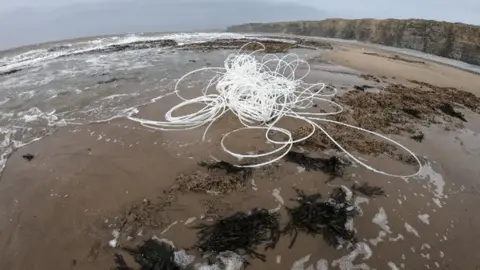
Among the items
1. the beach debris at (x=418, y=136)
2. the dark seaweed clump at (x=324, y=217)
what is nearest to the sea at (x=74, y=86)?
the dark seaweed clump at (x=324, y=217)

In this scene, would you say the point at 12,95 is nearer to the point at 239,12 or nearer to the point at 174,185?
the point at 174,185

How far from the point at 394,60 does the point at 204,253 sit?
525 inches

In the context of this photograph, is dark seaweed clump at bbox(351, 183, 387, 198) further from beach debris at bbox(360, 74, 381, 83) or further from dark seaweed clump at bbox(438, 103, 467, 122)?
beach debris at bbox(360, 74, 381, 83)

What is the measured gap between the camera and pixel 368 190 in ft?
14.7

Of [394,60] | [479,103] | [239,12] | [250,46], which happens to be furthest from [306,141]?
[239,12]

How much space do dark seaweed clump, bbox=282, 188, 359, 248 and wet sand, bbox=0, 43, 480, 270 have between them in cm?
11

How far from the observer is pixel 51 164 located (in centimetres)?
500

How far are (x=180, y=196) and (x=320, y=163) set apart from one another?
7.30ft

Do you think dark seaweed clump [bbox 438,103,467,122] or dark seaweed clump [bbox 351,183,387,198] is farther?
dark seaweed clump [bbox 438,103,467,122]

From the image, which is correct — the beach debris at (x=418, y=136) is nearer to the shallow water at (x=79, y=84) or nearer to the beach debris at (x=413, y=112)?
the beach debris at (x=413, y=112)

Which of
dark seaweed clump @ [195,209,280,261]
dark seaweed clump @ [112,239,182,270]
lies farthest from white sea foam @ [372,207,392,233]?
dark seaweed clump @ [112,239,182,270]

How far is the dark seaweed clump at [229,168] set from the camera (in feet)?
15.7

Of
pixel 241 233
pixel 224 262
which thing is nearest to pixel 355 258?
pixel 241 233

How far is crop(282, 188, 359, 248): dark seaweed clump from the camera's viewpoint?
373cm
